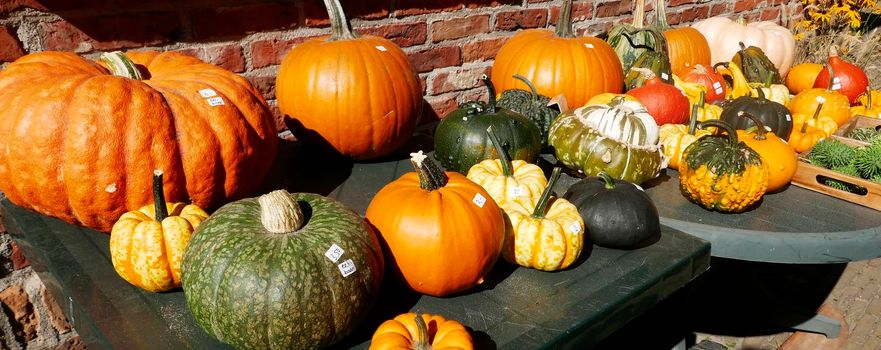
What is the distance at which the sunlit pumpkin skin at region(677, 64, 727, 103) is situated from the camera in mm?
2846

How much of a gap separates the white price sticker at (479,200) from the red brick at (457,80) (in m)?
1.56

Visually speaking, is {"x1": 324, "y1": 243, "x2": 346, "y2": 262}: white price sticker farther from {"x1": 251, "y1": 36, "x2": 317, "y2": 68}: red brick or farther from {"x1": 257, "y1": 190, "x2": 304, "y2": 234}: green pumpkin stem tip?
{"x1": 251, "y1": 36, "x2": 317, "y2": 68}: red brick

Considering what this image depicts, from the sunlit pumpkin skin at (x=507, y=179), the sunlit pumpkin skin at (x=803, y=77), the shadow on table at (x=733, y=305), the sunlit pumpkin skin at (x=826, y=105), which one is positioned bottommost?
the shadow on table at (x=733, y=305)

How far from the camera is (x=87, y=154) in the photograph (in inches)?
55.1

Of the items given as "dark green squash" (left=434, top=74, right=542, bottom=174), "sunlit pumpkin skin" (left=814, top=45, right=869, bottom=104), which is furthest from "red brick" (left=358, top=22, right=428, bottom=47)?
"sunlit pumpkin skin" (left=814, top=45, right=869, bottom=104)

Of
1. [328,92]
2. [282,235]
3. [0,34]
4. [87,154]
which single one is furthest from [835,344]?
[0,34]

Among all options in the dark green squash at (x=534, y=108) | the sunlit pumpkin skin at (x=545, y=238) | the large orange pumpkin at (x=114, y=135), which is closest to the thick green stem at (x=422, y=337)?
the sunlit pumpkin skin at (x=545, y=238)

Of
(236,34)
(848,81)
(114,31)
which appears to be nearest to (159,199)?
(114,31)

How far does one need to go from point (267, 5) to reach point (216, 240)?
1.33 metres

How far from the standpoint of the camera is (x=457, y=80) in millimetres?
2973

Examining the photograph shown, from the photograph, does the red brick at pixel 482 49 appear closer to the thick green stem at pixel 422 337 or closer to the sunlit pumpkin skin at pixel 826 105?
the sunlit pumpkin skin at pixel 826 105

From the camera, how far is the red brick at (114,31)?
5.92 feet

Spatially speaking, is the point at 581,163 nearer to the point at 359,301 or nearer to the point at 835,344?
the point at 359,301

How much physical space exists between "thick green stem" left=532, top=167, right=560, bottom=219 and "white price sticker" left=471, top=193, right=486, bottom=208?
7.1 inches
